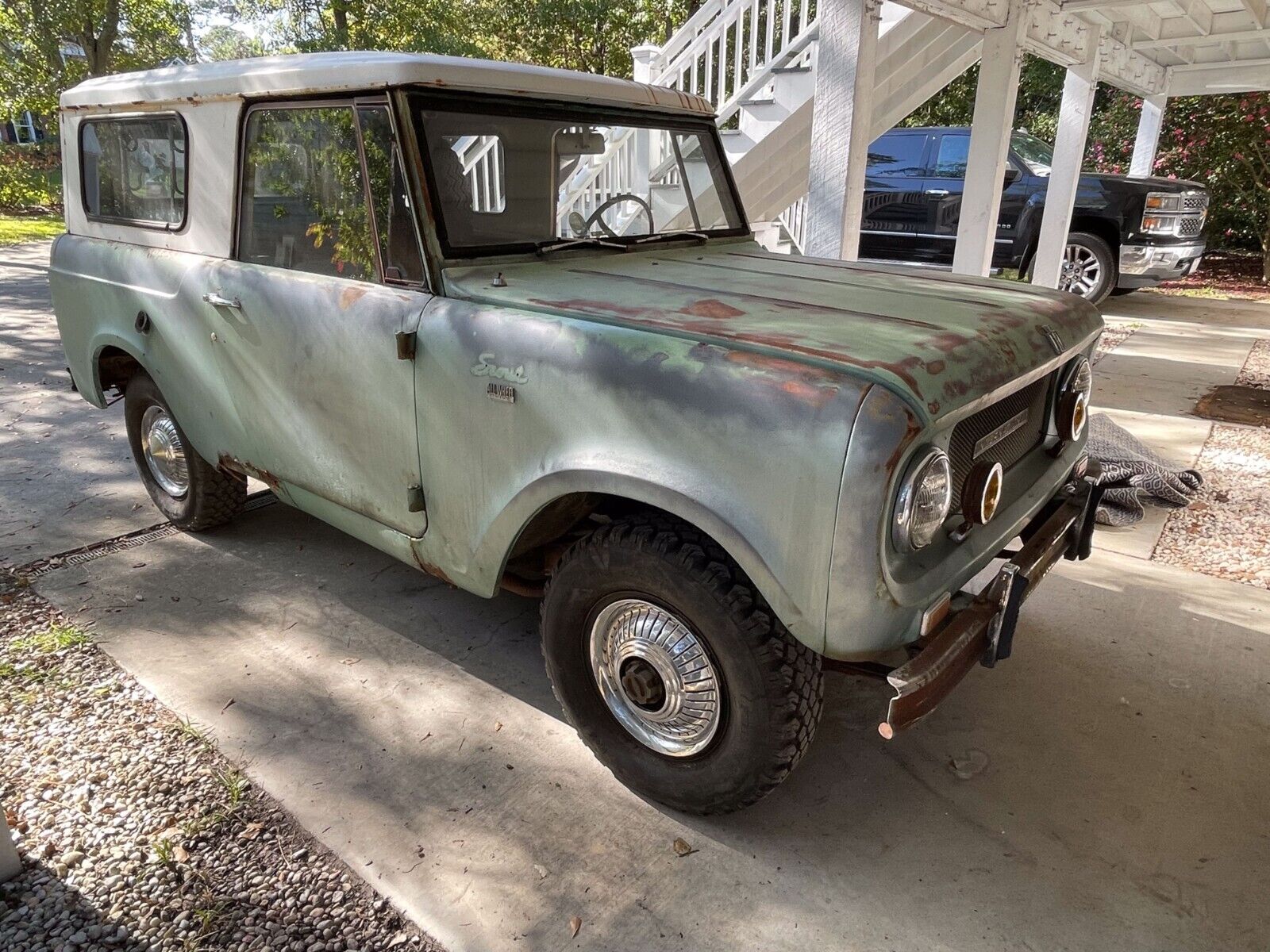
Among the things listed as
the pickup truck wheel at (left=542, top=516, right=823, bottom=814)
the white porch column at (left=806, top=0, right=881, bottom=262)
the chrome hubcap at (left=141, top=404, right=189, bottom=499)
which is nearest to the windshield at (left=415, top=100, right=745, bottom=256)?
the pickup truck wheel at (left=542, top=516, right=823, bottom=814)

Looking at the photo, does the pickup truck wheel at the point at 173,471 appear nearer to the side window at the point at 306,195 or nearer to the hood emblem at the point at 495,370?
the side window at the point at 306,195

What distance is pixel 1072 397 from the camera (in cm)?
273

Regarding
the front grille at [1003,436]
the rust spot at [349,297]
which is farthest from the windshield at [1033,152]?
the rust spot at [349,297]

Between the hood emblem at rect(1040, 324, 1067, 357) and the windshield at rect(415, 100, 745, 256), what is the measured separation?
147 centimetres

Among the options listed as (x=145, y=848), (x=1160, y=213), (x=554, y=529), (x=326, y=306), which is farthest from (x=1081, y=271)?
(x=145, y=848)

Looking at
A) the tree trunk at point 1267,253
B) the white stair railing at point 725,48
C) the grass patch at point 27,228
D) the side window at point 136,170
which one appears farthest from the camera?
the grass patch at point 27,228

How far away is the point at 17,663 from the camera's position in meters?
3.06

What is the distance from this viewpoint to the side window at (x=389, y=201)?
2578mm

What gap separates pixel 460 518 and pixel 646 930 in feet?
4.04

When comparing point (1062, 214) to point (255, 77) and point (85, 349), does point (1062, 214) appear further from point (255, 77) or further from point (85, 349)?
point (85, 349)

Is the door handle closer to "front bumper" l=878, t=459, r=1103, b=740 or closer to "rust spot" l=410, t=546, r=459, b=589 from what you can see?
"rust spot" l=410, t=546, r=459, b=589

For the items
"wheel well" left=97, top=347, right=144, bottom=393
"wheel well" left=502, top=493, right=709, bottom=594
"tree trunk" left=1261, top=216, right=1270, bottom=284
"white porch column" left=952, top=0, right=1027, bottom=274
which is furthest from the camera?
"tree trunk" left=1261, top=216, right=1270, bottom=284

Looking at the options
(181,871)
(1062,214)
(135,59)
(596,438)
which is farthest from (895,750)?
(135,59)

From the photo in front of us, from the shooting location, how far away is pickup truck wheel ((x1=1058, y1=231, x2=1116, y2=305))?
33.0 feet
